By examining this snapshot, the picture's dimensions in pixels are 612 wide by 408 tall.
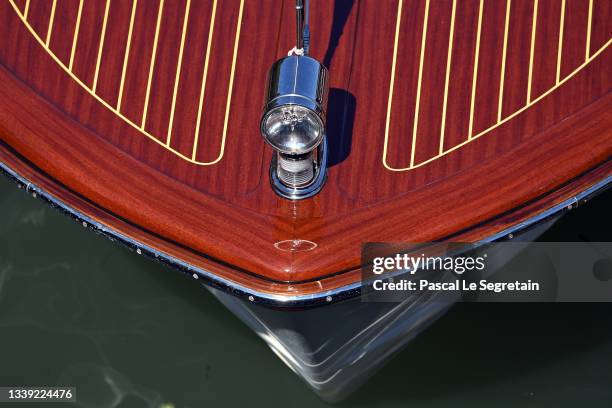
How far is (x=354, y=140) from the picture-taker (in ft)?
8.31

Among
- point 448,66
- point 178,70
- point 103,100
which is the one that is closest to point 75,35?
point 103,100

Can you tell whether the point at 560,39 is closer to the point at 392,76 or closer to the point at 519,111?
the point at 519,111

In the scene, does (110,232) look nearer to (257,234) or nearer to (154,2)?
(257,234)

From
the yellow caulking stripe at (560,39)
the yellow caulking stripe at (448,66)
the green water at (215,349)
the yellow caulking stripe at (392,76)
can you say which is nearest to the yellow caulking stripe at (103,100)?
the yellow caulking stripe at (392,76)

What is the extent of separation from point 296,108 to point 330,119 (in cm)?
34

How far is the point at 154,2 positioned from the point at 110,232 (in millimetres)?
754

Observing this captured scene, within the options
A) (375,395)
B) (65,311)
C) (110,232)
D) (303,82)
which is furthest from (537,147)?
(65,311)

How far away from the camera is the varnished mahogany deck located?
242cm

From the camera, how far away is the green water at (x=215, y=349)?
3568mm

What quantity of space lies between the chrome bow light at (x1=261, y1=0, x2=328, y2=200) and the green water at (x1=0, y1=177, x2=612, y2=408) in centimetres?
149

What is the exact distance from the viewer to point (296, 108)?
7.33 feet

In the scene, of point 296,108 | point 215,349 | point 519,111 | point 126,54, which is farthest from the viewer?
→ point 215,349

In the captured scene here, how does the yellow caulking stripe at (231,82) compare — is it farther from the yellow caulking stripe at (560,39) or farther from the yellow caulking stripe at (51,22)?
the yellow caulking stripe at (560,39)

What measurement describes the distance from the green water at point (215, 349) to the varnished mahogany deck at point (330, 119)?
4.25 feet
